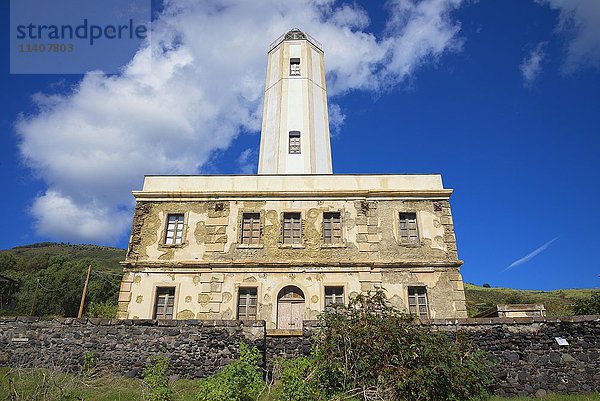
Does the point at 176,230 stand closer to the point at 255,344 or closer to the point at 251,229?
the point at 251,229

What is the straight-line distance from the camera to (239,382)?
830 centimetres

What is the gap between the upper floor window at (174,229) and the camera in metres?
16.2

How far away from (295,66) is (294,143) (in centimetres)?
524

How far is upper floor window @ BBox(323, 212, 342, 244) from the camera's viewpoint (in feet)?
52.5

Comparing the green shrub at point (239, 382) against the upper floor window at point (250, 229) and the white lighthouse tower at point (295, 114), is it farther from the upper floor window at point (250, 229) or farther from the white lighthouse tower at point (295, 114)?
the white lighthouse tower at point (295, 114)

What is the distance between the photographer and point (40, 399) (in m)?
7.20

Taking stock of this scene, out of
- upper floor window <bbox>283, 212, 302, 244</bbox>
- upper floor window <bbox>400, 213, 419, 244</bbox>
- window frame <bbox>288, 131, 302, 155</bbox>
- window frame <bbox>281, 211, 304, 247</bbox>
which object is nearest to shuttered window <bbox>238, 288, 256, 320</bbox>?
window frame <bbox>281, 211, 304, 247</bbox>

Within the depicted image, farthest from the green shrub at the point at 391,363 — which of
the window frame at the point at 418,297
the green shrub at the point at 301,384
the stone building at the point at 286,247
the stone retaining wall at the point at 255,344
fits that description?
the stone building at the point at 286,247

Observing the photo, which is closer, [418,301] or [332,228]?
[418,301]

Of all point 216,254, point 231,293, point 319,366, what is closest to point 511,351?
point 319,366

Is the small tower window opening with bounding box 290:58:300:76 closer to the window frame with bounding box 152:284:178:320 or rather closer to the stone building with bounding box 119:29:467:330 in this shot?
the stone building with bounding box 119:29:467:330

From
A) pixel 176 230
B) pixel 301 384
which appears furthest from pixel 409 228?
pixel 301 384

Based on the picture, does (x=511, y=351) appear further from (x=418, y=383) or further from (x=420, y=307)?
(x=420, y=307)

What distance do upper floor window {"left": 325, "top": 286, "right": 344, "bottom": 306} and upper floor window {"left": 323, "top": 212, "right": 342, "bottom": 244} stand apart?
5.94 ft
